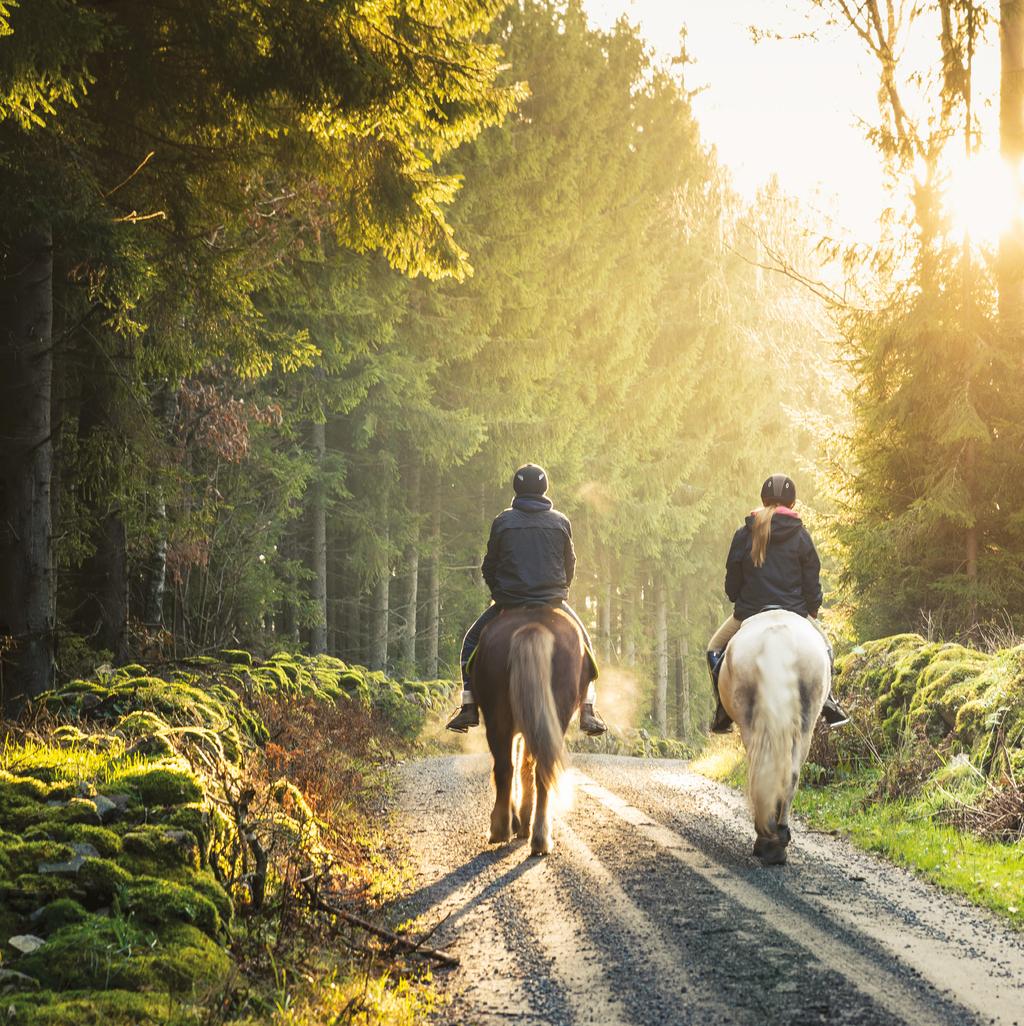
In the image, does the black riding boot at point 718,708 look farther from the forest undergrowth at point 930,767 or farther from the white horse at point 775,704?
the forest undergrowth at point 930,767

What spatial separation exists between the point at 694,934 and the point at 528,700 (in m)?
2.39

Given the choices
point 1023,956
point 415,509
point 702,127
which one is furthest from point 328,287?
point 702,127

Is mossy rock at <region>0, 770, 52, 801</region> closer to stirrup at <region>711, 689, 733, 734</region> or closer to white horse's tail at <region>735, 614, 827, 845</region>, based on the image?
white horse's tail at <region>735, 614, 827, 845</region>

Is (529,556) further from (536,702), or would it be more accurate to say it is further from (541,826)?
(541,826)

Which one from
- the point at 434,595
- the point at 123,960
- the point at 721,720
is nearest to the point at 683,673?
the point at 434,595

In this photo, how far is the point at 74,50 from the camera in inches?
245

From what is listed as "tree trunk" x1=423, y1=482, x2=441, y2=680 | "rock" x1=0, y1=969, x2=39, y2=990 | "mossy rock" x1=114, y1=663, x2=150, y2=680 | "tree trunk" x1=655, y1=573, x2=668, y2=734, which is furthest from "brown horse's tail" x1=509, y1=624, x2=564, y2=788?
"tree trunk" x1=655, y1=573, x2=668, y2=734

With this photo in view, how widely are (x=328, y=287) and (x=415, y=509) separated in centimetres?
1380

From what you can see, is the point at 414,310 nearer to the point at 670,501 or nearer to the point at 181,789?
the point at 670,501

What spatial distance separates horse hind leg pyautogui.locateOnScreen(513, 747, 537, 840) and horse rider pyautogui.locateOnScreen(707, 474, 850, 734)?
1.59m

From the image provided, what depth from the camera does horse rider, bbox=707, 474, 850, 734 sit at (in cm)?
789

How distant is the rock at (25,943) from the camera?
12.0 ft

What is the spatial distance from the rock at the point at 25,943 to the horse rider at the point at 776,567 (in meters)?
5.23

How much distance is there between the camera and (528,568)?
8031 millimetres
